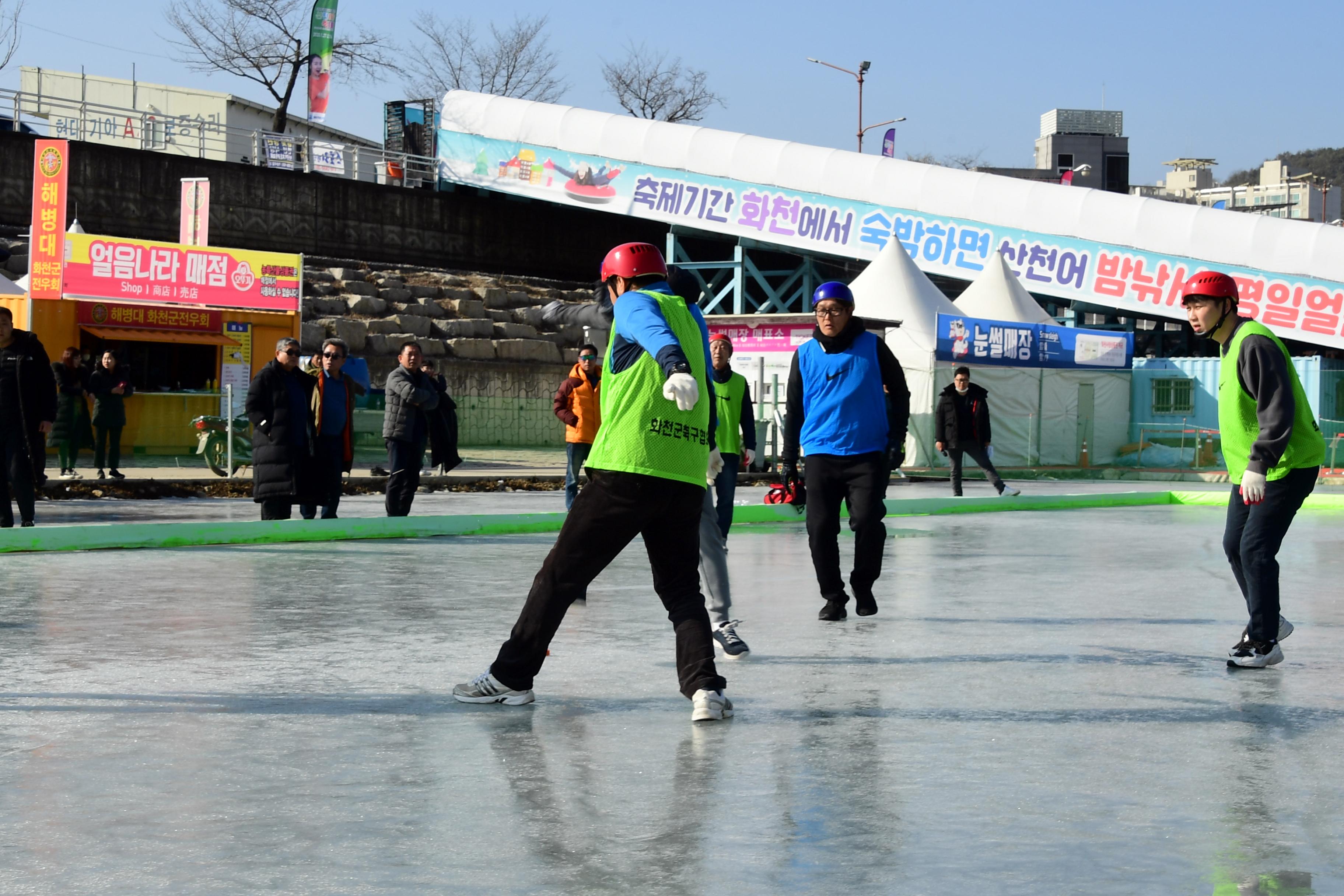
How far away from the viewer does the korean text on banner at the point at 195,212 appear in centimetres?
2402

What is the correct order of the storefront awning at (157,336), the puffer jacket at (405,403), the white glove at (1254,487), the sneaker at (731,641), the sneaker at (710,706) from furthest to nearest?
the storefront awning at (157,336) < the puffer jacket at (405,403) < the sneaker at (731,641) < the white glove at (1254,487) < the sneaker at (710,706)

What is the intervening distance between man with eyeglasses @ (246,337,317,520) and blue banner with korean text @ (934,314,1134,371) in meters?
16.2

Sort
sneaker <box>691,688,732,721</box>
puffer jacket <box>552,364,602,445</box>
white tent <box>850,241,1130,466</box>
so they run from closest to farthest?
1. sneaker <box>691,688,732,721</box>
2. puffer jacket <box>552,364,602,445</box>
3. white tent <box>850,241,1130,466</box>

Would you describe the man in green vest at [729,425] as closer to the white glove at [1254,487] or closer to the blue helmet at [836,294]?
the blue helmet at [836,294]

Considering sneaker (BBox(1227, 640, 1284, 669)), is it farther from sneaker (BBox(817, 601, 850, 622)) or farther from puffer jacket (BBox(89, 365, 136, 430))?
puffer jacket (BBox(89, 365, 136, 430))

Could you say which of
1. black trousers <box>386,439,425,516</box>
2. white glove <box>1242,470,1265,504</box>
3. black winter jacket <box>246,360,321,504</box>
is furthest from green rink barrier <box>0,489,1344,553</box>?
white glove <box>1242,470,1265,504</box>

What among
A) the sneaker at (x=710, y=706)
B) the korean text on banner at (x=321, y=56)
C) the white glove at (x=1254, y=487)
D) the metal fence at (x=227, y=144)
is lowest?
the sneaker at (x=710, y=706)

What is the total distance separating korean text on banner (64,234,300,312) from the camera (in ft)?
73.1

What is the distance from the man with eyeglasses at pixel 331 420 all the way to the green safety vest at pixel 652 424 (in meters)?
6.82

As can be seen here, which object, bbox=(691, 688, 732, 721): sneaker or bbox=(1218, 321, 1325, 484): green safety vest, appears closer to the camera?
bbox=(691, 688, 732, 721): sneaker

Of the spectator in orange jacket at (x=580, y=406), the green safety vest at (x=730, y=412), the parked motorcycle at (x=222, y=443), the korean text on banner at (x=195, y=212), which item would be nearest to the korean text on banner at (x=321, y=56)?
the korean text on banner at (x=195, y=212)

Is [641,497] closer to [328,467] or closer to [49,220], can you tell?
[328,467]

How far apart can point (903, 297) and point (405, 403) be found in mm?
16630

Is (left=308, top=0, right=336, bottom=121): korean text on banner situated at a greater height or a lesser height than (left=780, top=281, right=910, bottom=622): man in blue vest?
greater
